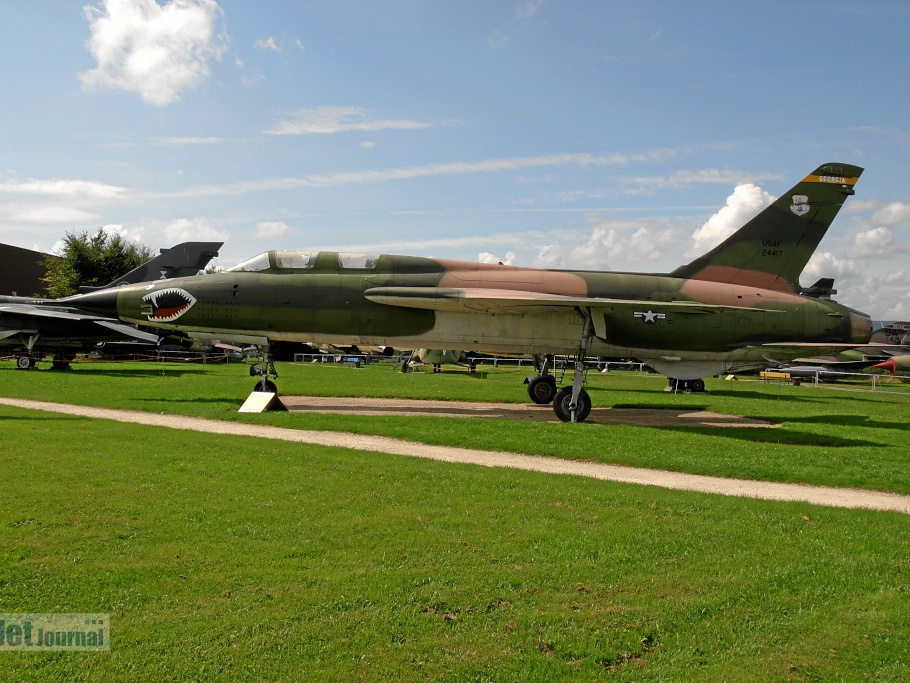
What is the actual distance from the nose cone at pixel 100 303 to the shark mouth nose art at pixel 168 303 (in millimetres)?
897

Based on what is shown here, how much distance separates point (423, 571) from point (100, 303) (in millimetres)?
15796

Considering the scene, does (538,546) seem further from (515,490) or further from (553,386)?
(553,386)

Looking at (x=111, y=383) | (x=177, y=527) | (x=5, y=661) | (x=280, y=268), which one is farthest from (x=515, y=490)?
(x=111, y=383)

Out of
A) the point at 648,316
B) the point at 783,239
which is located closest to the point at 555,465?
the point at 648,316

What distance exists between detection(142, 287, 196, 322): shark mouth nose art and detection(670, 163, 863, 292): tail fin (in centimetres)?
1323

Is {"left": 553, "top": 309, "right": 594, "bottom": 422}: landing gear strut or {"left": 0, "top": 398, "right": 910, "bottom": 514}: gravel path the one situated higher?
{"left": 553, "top": 309, "right": 594, "bottom": 422}: landing gear strut

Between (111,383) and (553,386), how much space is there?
1468 centimetres

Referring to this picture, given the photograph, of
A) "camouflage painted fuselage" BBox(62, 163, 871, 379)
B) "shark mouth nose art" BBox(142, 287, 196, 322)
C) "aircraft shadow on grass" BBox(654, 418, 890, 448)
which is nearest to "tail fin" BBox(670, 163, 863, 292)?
"camouflage painted fuselage" BBox(62, 163, 871, 379)

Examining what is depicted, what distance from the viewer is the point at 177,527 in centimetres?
628

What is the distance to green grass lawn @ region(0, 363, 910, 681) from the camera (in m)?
4.08
